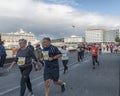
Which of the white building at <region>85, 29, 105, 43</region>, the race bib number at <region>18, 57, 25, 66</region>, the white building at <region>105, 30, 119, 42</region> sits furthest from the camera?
the white building at <region>85, 29, 105, 43</region>

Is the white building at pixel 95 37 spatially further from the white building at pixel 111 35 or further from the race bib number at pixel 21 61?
the race bib number at pixel 21 61

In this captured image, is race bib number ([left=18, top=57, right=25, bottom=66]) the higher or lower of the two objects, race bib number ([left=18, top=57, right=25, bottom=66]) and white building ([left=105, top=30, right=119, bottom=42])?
A: the higher

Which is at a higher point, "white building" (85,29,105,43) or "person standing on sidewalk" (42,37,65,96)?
"person standing on sidewalk" (42,37,65,96)

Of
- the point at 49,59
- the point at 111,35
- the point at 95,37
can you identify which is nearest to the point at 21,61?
the point at 49,59

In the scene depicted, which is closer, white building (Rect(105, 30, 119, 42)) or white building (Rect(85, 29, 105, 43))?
white building (Rect(105, 30, 119, 42))

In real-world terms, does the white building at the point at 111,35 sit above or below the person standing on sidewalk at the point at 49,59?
below

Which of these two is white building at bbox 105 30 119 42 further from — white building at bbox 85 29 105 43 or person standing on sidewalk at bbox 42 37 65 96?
person standing on sidewalk at bbox 42 37 65 96

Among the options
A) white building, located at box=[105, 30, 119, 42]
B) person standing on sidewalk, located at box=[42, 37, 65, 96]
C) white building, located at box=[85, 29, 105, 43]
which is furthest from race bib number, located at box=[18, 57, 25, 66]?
white building, located at box=[85, 29, 105, 43]

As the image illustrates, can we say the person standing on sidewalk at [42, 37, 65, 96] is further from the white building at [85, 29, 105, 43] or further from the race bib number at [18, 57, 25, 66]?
→ the white building at [85, 29, 105, 43]

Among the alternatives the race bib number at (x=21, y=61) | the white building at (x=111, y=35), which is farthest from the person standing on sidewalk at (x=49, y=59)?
the white building at (x=111, y=35)

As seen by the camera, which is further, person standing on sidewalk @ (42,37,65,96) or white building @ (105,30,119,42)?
white building @ (105,30,119,42)

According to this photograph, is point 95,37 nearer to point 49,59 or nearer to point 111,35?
point 111,35

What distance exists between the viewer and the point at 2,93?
434 inches

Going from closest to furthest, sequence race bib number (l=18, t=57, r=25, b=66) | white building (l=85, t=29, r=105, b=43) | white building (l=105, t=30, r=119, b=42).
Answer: race bib number (l=18, t=57, r=25, b=66), white building (l=105, t=30, r=119, b=42), white building (l=85, t=29, r=105, b=43)
